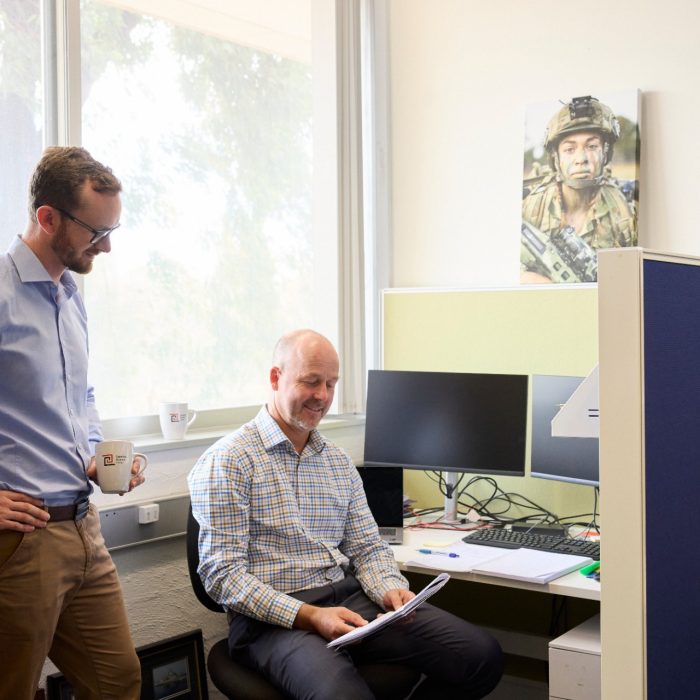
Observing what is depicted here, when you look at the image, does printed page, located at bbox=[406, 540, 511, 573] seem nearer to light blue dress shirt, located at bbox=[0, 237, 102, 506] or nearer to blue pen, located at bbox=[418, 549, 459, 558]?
blue pen, located at bbox=[418, 549, 459, 558]

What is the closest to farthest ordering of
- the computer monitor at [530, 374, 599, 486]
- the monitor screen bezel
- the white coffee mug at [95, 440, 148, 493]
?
1. the white coffee mug at [95, 440, 148, 493]
2. the computer monitor at [530, 374, 599, 486]
3. the monitor screen bezel

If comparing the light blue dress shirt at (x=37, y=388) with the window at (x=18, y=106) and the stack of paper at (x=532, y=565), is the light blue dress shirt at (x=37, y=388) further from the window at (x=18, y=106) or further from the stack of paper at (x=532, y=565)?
the stack of paper at (x=532, y=565)

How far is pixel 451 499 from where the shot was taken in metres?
3.01

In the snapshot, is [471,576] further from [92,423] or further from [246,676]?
[92,423]

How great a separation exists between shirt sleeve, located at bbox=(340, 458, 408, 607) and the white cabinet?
1.40 feet

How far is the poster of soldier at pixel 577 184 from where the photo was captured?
2953 millimetres

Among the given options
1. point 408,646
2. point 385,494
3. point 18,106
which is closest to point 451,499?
point 385,494

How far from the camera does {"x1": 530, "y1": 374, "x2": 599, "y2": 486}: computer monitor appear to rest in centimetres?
272

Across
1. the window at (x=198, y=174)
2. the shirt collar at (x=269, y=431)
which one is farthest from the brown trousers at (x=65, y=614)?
the window at (x=198, y=174)

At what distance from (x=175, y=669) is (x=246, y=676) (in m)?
0.39

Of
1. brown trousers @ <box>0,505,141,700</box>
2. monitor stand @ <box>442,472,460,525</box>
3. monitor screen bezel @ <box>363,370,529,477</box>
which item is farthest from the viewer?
monitor stand @ <box>442,472,460,525</box>

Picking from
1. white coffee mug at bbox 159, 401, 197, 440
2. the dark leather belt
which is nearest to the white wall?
white coffee mug at bbox 159, 401, 197, 440

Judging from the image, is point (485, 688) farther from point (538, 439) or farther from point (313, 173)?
point (313, 173)

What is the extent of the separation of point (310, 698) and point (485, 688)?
0.53 m
